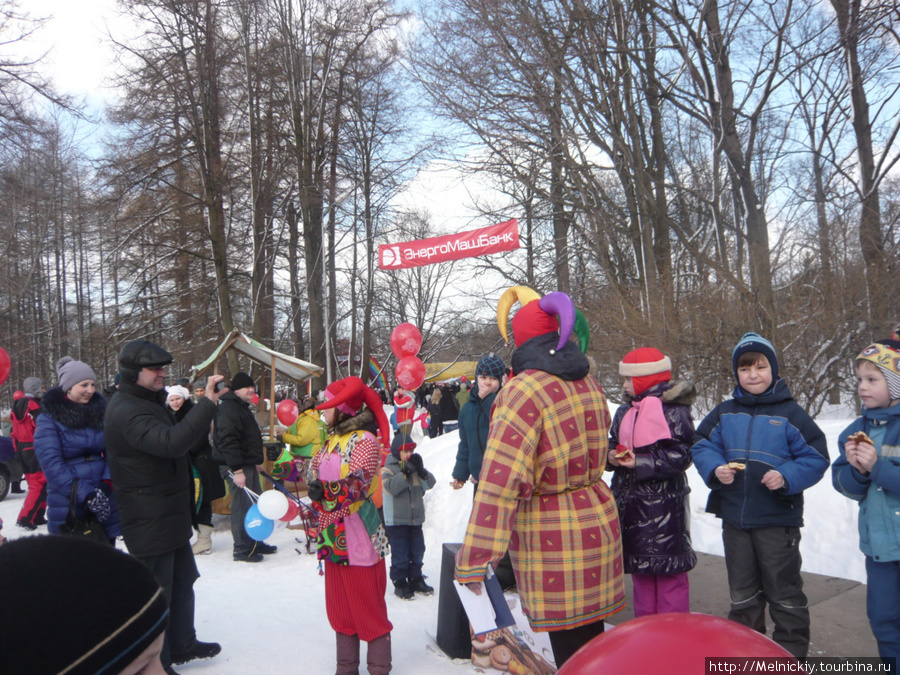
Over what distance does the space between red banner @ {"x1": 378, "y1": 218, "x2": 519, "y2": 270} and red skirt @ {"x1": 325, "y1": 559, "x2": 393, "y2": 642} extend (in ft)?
28.7

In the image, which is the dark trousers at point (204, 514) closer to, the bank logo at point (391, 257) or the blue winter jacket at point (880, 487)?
the blue winter jacket at point (880, 487)

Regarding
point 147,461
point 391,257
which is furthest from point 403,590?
point 391,257

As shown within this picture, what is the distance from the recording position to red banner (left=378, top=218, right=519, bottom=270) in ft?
39.6

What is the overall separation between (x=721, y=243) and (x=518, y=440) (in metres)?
9.60

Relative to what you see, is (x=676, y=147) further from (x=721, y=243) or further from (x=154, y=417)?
(x=154, y=417)

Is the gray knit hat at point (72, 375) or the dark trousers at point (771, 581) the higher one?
the gray knit hat at point (72, 375)

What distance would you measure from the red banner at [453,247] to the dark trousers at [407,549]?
23.6 feet

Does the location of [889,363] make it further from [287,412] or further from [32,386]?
[32,386]

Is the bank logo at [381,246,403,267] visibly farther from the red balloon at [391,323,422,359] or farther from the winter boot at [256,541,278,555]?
the winter boot at [256,541,278,555]

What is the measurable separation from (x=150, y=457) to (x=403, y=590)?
2618 mm

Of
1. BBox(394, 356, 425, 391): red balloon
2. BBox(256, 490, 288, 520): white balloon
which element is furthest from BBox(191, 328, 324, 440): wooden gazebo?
BBox(256, 490, 288, 520): white balloon

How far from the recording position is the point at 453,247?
12.3 metres

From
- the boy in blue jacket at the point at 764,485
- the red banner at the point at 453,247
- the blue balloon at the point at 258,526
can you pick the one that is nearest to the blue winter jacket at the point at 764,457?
the boy in blue jacket at the point at 764,485

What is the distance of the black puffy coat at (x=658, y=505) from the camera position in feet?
11.3
